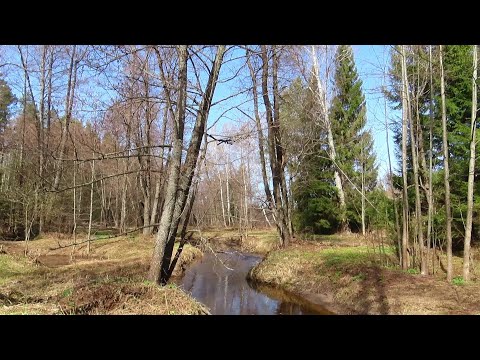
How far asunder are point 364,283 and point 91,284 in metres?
6.15

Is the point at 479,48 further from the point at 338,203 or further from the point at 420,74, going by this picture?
the point at 338,203

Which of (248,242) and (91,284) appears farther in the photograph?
(248,242)

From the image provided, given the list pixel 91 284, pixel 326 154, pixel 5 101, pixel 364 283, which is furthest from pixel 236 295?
pixel 5 101

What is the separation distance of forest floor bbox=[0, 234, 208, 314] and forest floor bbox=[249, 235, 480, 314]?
12.6 ft

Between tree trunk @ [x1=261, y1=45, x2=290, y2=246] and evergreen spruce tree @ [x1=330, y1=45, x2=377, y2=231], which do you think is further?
evergreen spruce tree @ [x1=330, y1=45, x2=377, y2=231]

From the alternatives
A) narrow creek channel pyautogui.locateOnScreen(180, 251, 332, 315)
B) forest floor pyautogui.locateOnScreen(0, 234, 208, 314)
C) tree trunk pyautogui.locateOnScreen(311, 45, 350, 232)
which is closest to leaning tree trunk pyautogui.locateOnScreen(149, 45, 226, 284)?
forest floor pyautogui.locateOnScreen(0, 234, 208, 314)

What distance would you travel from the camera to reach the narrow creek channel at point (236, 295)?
861 centimetres

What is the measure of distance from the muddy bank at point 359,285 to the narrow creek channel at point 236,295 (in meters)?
0.42

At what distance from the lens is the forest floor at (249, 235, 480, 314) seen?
23.4 feet

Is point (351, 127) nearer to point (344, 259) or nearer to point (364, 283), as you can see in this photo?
point (344, 259)

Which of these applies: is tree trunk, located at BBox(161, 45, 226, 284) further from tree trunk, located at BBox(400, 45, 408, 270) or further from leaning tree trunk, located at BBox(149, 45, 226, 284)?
tree trunk, located at BBox(400, 45, 408, 270)

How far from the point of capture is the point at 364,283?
8844 mm
